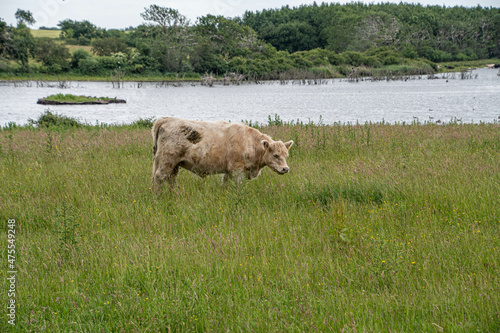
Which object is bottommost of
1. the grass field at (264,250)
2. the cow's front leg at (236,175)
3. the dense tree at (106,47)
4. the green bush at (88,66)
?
the grass field at (264,250)

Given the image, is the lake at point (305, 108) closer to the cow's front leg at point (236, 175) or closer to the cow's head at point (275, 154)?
the cow's front leg at point (236, 175)

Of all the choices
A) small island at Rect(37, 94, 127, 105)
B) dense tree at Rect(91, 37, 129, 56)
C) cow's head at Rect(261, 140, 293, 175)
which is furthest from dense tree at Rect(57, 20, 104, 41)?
cow's head at Rect(261, 140, 293, 175)

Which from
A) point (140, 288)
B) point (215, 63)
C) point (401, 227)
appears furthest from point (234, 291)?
point (215, 63)

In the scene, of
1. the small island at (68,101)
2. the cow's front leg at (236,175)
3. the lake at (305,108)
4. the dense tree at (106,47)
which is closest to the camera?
the cow's front leg at (236,175)

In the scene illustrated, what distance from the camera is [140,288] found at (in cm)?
459

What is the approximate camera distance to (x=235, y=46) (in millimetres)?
120812

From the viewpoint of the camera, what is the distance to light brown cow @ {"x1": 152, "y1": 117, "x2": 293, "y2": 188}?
831 cm

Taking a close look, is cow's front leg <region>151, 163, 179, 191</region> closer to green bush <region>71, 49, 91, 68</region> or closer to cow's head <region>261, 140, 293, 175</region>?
cow's head <region>261, 140, 293, 175</region>

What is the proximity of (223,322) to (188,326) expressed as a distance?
1.18 feet

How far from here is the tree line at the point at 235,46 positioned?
10431cm

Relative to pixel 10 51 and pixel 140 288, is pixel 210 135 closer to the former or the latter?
pixel 140 288

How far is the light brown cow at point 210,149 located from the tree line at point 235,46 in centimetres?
10510

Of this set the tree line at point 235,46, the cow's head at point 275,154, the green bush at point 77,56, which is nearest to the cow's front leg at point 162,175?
the cow's head at point 275,154

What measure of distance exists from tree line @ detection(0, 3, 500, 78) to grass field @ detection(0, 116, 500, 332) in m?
106
